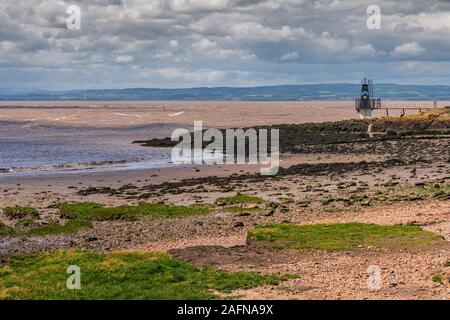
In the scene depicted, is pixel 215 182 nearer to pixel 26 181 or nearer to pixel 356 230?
pixel 26 181

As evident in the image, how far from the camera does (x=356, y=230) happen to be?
2106 centimetres

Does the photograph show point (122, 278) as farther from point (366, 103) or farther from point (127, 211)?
point (366, 103)

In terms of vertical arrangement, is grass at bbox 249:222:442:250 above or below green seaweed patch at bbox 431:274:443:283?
below

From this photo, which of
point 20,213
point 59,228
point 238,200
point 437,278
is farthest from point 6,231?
point 437,278

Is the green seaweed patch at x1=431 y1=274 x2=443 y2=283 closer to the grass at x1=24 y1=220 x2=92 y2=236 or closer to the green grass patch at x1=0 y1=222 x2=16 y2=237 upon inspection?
the grass at x1=24 y1=220 x2=92 y2=236

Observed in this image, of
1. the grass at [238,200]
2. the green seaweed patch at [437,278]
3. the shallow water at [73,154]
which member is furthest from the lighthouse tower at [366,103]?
the green seaweed patch at [437,278]

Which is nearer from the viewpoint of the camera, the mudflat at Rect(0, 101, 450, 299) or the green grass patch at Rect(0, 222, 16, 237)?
the mudflat at Rect(0, 101, 450, 299)

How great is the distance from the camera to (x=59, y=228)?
2467 cm

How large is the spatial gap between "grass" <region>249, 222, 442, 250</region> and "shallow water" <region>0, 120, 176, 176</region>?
30843 mm

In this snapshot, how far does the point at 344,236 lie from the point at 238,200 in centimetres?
1120

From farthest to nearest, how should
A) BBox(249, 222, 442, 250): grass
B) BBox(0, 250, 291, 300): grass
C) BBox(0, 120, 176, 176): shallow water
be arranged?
BBox(0, 120, 176, 176): shallow water < BBox(249, 222, 442, 250): grass < BBox(0, 250, 291, 300): grass

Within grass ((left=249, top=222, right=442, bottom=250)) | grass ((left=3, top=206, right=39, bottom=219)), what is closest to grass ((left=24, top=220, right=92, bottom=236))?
grass ((left=3, top=206, right=39, bottom=219))

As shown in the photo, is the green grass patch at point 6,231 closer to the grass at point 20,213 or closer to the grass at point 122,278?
the grass at point 20,213

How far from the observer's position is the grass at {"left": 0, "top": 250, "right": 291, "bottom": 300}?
1425cm
